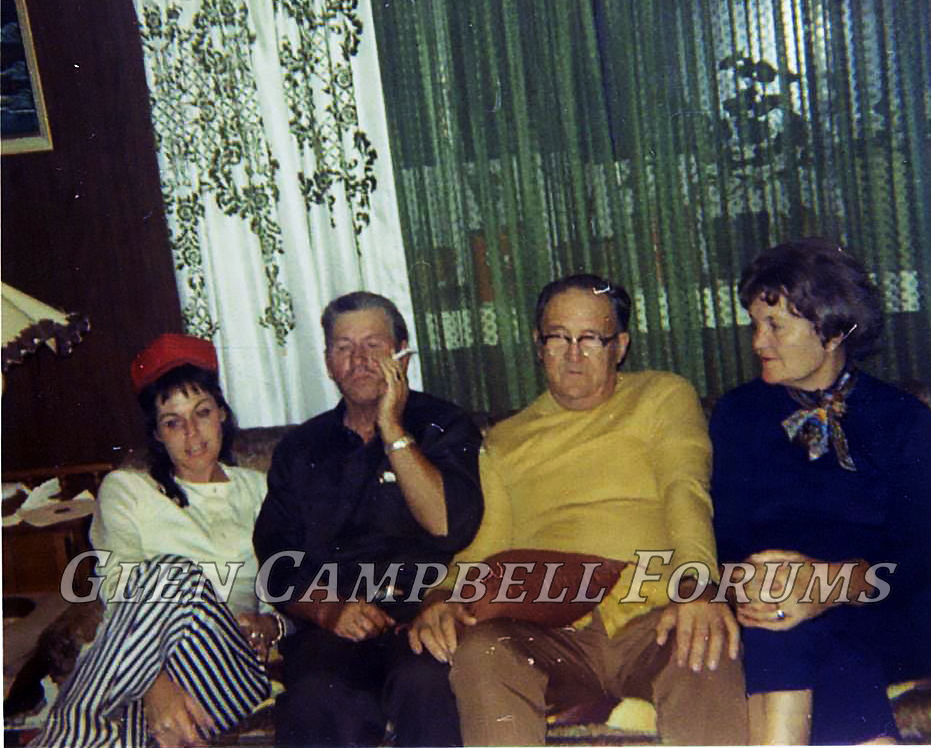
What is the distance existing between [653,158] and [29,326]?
1708mm

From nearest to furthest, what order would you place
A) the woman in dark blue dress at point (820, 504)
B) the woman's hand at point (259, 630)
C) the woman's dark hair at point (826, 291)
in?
the woman in dark blue dress at point (820, 504)
the woman's dark hair at point (826, 291)
the woman's hand at point (259, 630)

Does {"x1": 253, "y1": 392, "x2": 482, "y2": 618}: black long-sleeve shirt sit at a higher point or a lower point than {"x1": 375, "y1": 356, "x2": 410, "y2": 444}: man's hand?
lower

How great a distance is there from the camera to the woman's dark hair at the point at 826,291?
183 centimetres

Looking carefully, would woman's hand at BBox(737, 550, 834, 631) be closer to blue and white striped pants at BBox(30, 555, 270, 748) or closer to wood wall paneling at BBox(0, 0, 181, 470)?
blue and white striped pants at BBox(30, 555, 270, 748)

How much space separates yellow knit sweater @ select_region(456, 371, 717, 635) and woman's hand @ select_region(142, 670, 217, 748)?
2.01ft

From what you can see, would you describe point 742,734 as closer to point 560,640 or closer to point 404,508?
point 560,640

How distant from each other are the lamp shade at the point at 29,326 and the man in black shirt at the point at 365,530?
713 mm

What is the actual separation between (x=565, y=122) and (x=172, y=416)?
4.32ft

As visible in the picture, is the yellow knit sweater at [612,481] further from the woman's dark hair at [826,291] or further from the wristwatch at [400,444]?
the woman's dark hair at [826,291]

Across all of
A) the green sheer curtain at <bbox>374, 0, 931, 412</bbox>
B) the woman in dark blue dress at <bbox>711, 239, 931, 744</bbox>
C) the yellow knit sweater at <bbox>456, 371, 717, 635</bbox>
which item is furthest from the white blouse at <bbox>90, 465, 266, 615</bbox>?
the woman in dark blue dress at <bbox>711, 239, 931, 744</bbox>

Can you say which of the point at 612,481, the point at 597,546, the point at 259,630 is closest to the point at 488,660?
the point at 597,546

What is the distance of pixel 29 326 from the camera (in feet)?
7.70

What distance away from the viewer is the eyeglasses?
1.98 meters

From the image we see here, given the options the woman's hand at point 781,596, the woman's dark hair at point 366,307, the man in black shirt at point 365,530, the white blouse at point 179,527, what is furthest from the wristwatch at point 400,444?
the woman's hand at point 781,596
